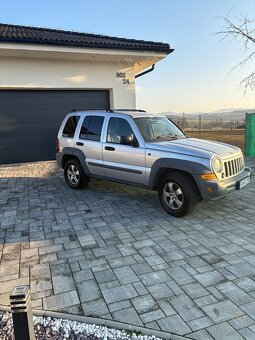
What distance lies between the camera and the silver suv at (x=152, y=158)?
4.54 m

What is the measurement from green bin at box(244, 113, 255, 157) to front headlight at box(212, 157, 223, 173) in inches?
272

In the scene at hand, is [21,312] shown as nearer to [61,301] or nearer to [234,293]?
[61,301]

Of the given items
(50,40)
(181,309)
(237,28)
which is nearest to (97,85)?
(50,40)

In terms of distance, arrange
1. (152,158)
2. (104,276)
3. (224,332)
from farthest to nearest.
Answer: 1. (152,158)
2. (104,276)
3. (224,332)

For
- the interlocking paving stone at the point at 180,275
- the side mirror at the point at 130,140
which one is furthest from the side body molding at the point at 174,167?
the interlocking paving stone at the point at 180,275

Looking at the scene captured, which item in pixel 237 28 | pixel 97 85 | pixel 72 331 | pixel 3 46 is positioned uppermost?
pixel 237 28

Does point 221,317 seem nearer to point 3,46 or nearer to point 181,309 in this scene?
point 181,309

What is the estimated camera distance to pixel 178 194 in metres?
4.77

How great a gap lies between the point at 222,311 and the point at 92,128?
15.5ft

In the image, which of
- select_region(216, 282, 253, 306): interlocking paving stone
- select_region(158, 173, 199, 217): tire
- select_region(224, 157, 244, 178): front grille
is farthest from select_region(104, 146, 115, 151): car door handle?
select_region(216, 282, 253, 306): interlocking paving stone

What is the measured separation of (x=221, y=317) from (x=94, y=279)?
4.49 ft

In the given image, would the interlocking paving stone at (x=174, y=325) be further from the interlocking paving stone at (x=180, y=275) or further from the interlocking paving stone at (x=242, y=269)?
the interlocking paving stone at (x=242, y=269)

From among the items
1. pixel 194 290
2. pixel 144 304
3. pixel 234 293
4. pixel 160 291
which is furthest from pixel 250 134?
pixel 144 304

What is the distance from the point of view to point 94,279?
3141 millimetres
